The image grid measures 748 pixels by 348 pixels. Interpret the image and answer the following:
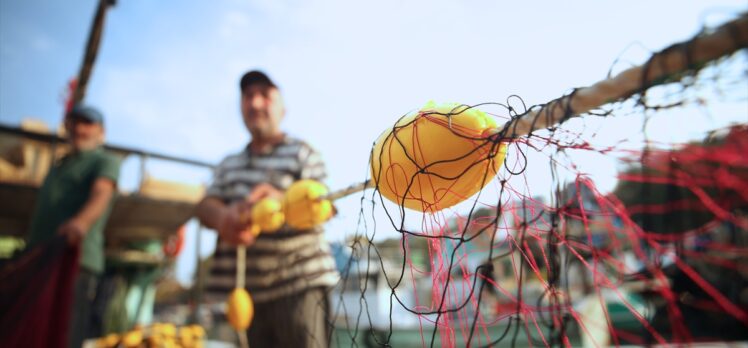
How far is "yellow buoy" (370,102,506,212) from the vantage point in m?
0.75

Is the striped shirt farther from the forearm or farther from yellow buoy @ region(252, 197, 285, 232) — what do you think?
yellow buoy @ region(252, 197, 285, 232)

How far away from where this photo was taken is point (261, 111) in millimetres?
1931

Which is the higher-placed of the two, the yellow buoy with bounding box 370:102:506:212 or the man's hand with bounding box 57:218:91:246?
the yellow buoy with bounding box 370:102:506:212

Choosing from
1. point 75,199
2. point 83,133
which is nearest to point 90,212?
point 75,199

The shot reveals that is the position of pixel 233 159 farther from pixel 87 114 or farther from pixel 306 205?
pixel 87 114

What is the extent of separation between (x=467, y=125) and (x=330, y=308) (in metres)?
1.18

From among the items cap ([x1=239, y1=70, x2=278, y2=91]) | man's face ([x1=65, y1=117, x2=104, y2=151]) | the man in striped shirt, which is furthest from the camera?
man's face ([x1=65, y1=117, x2=104, y2=151])

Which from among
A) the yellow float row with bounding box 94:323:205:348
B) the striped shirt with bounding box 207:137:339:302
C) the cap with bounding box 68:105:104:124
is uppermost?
the cap with bounding box 68:105:104:124

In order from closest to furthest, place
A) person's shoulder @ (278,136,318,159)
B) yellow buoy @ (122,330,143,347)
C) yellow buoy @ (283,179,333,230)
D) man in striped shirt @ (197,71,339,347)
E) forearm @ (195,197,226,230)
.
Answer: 1. yellow buoy @ (283,179,333,230)
2. man in striped shirt @ (197,71,339,347)
3. forearm @ (195,197,226,230)
4. person's shoulder @ (278,136,318,159)
5. yellow buoy @ (122,330,143,347)

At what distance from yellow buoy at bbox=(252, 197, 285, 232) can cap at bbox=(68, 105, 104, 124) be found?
1.86 metres

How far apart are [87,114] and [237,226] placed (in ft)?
6.04

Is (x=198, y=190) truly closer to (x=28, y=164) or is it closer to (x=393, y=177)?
(x=28, y=164)

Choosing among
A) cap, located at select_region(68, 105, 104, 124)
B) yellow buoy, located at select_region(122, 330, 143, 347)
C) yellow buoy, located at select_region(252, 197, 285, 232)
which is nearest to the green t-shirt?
cap, located at select_region(68, 105, 104, 124)

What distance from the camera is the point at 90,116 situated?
2.67 m
